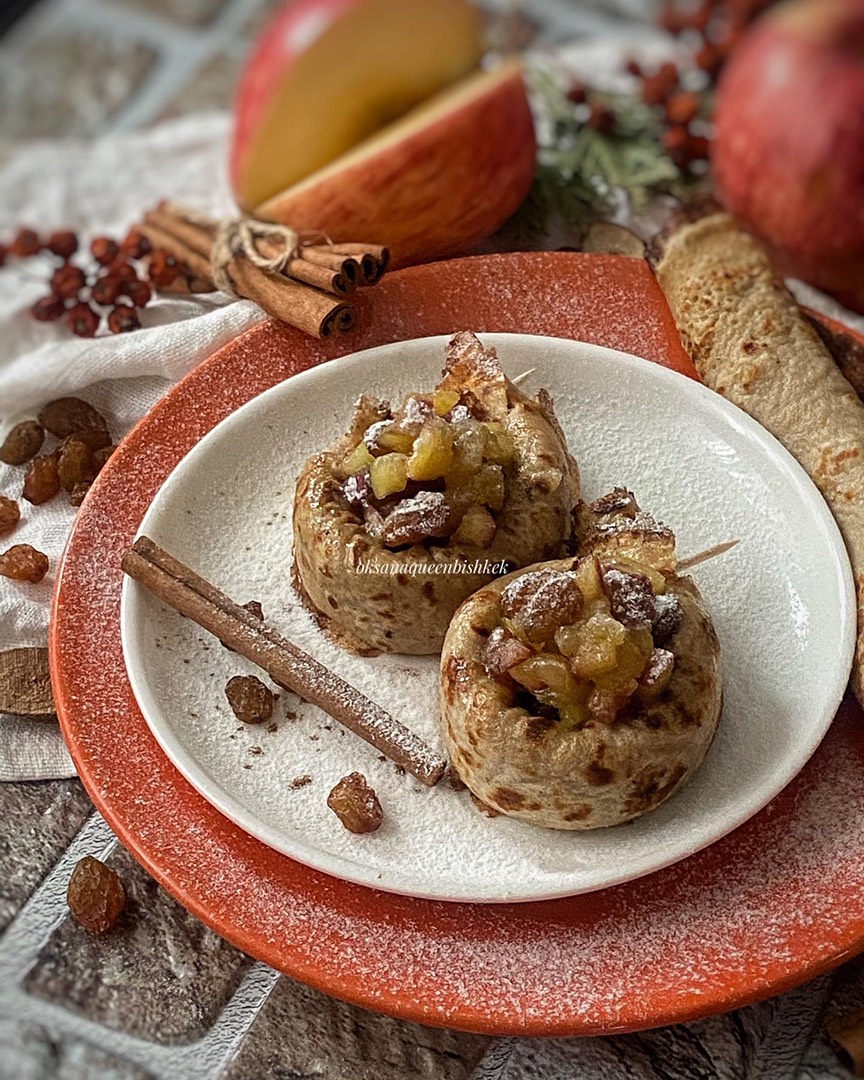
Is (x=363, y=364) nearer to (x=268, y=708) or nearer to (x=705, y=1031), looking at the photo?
(x=268, y=708)

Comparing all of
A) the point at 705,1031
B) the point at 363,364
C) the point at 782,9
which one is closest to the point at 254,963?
the point at 705,1031

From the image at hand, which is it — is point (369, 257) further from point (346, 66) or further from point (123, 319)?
point (346, 66)

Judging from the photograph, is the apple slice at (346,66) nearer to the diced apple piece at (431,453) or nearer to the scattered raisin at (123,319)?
the diced apple piece at (431,453)

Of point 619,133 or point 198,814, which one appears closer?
point 198,814

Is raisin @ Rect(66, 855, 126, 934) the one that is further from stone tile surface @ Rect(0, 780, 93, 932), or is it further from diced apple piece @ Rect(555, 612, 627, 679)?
diced apple piece @ Rect(555, 612, 627, 679)

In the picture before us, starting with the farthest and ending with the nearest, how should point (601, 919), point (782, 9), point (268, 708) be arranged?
1. point (268, 708)
2. point (601, 919)
3. point (782, 9)

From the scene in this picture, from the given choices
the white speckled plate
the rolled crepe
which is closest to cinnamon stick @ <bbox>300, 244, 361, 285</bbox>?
the white speckled plate
